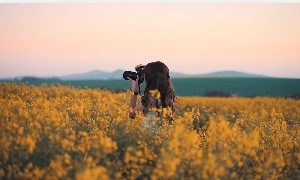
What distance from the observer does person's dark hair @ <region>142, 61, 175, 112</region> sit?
7.63 m

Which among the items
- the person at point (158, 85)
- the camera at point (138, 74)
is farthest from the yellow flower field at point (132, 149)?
the camera at point (138, 74)

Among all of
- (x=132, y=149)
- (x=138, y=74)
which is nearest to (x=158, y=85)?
(x=138, y=74)

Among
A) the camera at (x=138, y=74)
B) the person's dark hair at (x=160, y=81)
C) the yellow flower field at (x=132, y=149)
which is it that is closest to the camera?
the yellow flower field at (x=132, y=149)

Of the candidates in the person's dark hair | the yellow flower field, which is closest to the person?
the person's dark hair

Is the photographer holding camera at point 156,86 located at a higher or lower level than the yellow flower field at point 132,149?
higher

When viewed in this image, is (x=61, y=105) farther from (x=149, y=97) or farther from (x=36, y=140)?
(x=36, y=140)

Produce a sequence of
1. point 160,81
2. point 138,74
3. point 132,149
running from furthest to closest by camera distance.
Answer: point 138,74
point 160,81
point 132,149

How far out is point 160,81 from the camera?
7.62 m

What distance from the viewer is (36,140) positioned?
5902 millimetres

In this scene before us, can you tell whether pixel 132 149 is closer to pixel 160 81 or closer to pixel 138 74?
pixel 160 81

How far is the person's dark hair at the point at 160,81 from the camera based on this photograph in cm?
763

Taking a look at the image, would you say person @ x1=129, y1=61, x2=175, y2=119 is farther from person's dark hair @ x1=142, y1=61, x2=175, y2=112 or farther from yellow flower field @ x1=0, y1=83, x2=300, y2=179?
yellow flower field @ x1=0, y1=83, x2=300, y2=179

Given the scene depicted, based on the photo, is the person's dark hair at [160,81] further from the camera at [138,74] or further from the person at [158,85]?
the camera at [138,74]

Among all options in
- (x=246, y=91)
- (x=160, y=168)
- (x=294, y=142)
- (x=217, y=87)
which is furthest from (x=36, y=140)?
(x=217, y=87)
